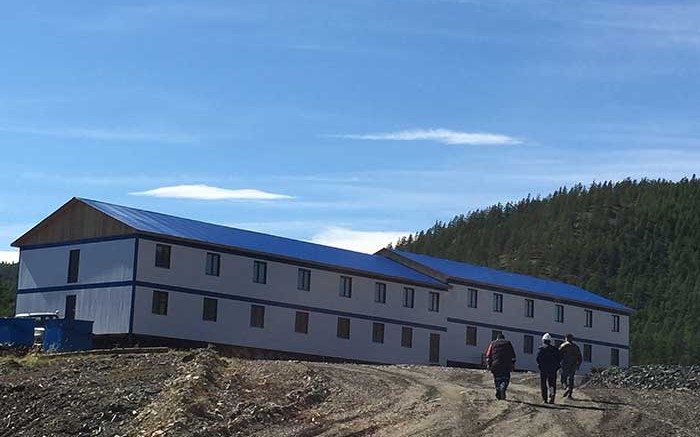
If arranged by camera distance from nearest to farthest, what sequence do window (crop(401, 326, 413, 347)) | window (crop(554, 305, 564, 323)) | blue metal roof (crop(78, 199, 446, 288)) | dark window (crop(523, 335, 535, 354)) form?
blue metal roof (crop(78, 199, 446, 288)) < window (crop(401, 326, 413, 347)) < dark window (crop(523, 335, 535, 354)) < window (crop(554, 305, 564, 323))

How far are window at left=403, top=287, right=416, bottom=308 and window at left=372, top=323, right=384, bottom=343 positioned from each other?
224 centimetres

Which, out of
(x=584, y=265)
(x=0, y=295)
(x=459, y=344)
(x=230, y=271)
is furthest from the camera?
(x=584, y=265)

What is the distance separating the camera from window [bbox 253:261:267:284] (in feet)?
169

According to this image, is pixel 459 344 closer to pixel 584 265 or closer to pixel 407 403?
pixel 407 403

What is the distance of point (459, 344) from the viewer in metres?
61.6

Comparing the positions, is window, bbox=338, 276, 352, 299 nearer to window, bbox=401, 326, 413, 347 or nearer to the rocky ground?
window, bbox=401, 326, 413, 347

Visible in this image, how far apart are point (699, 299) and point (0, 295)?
86456mm

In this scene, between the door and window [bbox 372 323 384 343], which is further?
the door

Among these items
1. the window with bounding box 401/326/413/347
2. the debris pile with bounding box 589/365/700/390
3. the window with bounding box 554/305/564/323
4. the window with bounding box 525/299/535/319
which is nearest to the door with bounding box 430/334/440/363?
the window with bounding box 401/326/413/347

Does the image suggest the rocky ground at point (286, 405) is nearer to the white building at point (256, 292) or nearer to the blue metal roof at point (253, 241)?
the white building at point (256, 292)

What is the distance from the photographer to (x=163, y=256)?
47.8m

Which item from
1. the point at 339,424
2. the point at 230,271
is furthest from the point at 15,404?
the point at 230,271

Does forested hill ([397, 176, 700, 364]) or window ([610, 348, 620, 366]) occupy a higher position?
forested hill ([397, 176, 700, 364])

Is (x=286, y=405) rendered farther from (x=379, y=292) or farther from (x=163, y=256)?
(x=379, y=292)
